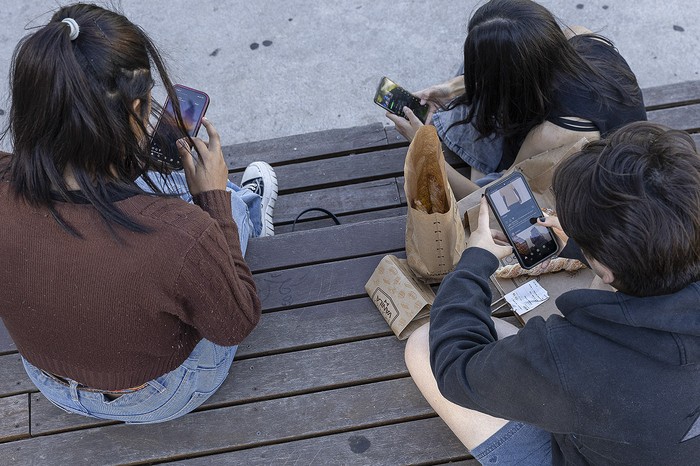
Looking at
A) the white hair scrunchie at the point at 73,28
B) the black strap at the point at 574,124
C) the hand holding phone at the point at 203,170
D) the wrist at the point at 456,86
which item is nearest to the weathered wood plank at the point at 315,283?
the hand holding phone at the point at 203,170

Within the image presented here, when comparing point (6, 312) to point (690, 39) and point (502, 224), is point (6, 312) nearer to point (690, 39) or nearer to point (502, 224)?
point (502, 224)

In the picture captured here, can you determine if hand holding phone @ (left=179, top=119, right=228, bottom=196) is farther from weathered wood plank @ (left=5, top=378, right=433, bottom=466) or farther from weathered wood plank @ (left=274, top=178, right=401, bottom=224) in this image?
weathered wood plank @ (left=274, top=178, right=401, bottom=224)

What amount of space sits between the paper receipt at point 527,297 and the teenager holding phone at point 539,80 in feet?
1.48

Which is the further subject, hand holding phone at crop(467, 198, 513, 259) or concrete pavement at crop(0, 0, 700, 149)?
concrete pavement at crop(0, 0, 700, 149)

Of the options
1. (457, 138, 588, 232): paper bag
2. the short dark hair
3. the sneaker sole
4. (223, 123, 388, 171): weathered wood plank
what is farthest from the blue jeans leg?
the short dark hair

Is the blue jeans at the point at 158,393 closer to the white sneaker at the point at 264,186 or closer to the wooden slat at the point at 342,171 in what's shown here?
the white sneaker at the point at 264,186

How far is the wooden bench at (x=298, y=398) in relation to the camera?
176 centimetres

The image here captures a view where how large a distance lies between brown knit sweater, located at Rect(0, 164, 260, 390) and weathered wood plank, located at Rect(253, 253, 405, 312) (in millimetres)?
446

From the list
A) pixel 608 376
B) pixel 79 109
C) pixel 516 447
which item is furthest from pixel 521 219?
pixel 79 109

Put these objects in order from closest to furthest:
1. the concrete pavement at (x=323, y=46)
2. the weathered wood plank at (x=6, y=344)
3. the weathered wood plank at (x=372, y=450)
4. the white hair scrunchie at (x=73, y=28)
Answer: the white hair scrunchie at (x=73, y=28)
the weathered wood plank at (x=372, y=450)
the weathered wood plank at (x=6, y=344)
the concrete pavement at (x=323, y=46)

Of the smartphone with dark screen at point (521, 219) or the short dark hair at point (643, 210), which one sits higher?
the short dark hair at point (643, 210)

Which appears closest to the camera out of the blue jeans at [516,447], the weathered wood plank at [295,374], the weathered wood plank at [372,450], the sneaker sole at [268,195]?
the blue jeans at [516,447]

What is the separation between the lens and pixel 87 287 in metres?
1.31

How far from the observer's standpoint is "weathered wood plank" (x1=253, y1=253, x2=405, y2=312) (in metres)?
1.98
